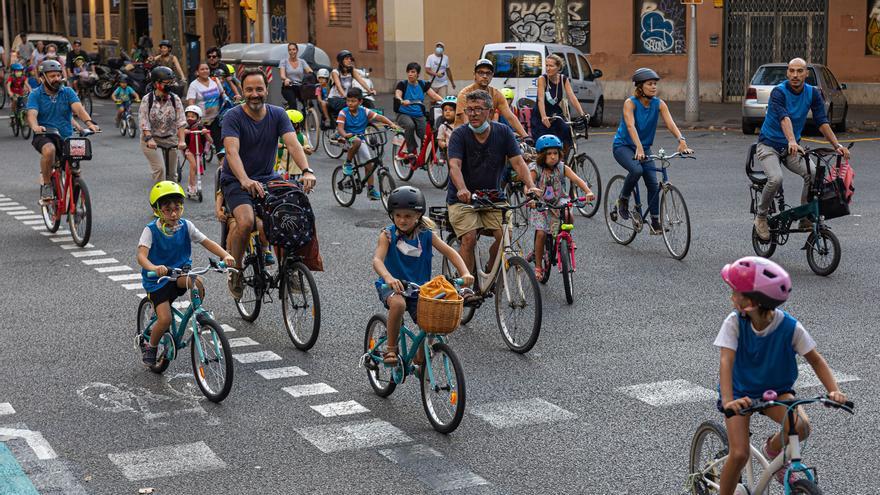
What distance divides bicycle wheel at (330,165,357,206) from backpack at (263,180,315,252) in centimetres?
711

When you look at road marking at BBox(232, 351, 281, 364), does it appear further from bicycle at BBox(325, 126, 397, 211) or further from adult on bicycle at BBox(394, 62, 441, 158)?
adult on bicycle at BBox(394, 62, 441, 158)

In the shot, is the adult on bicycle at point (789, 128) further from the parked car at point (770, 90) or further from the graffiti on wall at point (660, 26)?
the graffiti on wall at point (660, 26)

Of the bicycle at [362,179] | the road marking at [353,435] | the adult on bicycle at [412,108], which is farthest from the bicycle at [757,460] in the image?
Result: the adult on bicycle at [412,108]

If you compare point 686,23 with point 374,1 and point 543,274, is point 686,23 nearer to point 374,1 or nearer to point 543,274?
point 374,1

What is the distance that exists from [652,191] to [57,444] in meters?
7.28

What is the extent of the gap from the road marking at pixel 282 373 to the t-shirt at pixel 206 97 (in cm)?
1054

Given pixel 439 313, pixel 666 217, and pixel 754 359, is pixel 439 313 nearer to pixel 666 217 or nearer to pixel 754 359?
pixel 754 359

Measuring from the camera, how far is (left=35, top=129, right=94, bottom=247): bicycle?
1423 centimetres

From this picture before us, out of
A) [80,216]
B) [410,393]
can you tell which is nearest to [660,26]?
[80,216]

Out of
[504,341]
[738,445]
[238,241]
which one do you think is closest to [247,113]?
[238,241]

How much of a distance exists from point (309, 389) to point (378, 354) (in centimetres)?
73

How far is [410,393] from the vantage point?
840 centimetres

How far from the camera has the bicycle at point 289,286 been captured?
9.43 metres

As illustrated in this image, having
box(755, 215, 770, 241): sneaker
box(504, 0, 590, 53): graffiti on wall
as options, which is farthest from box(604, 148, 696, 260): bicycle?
box(504, 0, 590, 53): graffiti on wall
